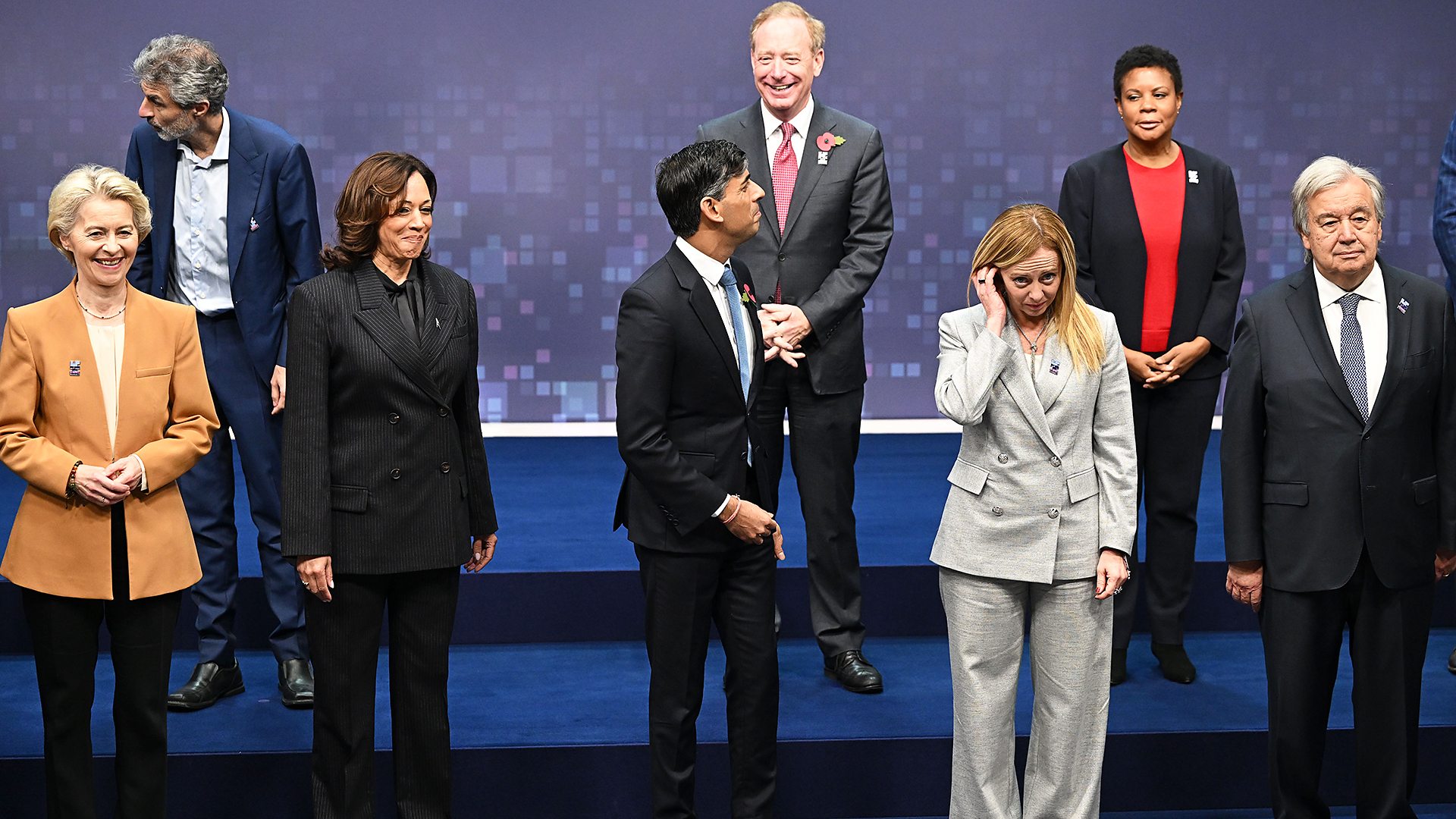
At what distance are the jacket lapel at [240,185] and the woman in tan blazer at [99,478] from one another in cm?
66

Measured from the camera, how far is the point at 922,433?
22.6ft

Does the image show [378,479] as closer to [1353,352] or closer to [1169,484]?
[1353,352]

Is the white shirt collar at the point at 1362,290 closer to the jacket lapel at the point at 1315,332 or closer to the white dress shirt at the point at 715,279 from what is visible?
the jacket lapel at the point at 1315,332

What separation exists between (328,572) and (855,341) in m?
1.55

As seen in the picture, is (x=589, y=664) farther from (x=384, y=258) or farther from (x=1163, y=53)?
(x=1163, y=53)

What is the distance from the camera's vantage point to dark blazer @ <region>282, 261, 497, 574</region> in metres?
2.62

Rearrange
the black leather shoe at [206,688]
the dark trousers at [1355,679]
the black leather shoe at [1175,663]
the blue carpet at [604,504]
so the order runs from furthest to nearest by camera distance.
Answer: the blue carpet at [604,504]
the black leather shoe at [1175,663]
the black leather shoe at [206,688]
the dark trousers at [1355,679]

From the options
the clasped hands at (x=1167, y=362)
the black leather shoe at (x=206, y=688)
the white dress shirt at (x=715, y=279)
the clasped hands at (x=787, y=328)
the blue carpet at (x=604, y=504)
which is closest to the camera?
the white dress shirt at (x=715, y=279)

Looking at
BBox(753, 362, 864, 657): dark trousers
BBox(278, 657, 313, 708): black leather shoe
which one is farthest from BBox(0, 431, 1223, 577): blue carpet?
BBox(278, 657, 313, 708): black leather shoe

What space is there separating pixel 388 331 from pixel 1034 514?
127cm

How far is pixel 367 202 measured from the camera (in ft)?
8.61

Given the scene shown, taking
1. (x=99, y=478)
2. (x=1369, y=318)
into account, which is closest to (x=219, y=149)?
(x=99, y=478)

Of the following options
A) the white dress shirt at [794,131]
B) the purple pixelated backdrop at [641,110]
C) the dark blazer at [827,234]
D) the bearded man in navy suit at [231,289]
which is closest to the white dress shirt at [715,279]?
the dark blazer at [827,234]

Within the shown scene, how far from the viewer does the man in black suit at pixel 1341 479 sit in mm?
2711
